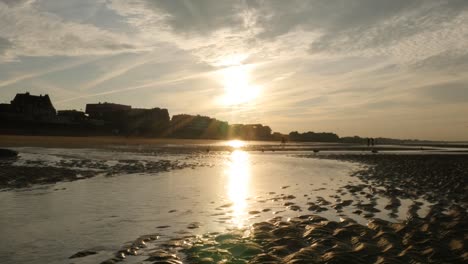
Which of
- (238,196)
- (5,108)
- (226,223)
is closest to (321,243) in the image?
(226,223)

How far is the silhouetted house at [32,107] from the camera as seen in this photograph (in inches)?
3784

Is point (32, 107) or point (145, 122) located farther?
point (145, 122)

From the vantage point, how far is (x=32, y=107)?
10444 centimetres

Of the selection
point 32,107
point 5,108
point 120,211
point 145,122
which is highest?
point 32,107

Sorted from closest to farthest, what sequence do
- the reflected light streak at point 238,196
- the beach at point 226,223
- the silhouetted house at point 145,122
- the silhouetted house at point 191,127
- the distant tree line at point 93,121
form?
the beach at point 226,223 → the reflected light streak at point 238,196 → the distant tree line at point 93,121 → the silhouetted house at point 145,122 → the silhouetted house at point 191,127

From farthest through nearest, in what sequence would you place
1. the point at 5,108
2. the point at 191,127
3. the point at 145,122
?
the point at 191,127 < the point at 145,122 < the point at 5,108

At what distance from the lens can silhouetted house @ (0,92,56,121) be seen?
96.1 meters

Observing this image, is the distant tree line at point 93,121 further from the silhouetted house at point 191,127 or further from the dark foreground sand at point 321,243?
the dark foreground sand at point 321,243

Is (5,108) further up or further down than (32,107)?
further down

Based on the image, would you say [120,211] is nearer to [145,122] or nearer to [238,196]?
[238,196]

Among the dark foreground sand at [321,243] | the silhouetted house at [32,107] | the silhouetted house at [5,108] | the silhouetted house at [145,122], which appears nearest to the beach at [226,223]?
the dark foreground sand at [321,243]

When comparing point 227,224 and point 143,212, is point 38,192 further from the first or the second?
point 227,224

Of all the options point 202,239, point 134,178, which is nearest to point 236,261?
point 202,239

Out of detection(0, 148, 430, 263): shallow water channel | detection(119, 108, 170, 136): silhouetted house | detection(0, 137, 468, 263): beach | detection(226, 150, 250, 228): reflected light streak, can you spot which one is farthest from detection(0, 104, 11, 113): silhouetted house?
detection(226, 150, 250, 228): reflected light streak
